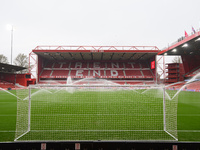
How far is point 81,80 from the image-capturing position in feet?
125

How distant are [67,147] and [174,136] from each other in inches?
122

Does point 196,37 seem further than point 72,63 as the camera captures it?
No

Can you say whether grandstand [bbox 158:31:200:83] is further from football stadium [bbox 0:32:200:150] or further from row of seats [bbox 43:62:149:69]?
row of seats [bbox 43:62:149:69]

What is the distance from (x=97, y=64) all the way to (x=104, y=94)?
26.3m

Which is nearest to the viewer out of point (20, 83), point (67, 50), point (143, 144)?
point (143, 144)

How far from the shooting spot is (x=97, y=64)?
41688 millimetres

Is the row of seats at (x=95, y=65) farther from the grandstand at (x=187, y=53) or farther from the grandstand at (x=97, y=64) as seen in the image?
the grandstand at (x=187, y=53)

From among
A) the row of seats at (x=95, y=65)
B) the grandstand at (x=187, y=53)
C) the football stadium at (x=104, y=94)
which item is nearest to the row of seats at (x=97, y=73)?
the football stadium at (x=104, y=94)

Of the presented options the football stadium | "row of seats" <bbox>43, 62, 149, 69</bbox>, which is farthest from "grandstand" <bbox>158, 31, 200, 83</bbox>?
"row of seats" <bbox>43, 62, 149, 69</bbox>

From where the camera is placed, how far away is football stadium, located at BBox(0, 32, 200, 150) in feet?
14.0

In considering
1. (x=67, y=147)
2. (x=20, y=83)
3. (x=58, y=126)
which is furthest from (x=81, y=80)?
(x=67, y=147)

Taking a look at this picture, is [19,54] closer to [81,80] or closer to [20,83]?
[20,83]

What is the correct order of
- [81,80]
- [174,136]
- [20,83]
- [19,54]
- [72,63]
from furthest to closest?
[19,54] → [72,63] → [81,80] → [20,83] → [174,136]

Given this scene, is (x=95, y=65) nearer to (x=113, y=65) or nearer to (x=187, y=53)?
(x=113, y=65)
